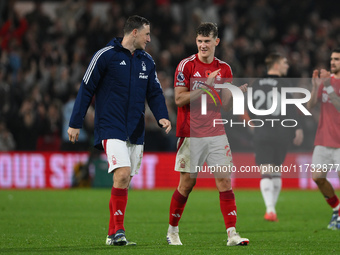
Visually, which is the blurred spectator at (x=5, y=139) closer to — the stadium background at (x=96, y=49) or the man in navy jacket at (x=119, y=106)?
the stadium background at (x=96, y=49)

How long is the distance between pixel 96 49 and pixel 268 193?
10391mm

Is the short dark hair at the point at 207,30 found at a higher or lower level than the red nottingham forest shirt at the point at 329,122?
higher

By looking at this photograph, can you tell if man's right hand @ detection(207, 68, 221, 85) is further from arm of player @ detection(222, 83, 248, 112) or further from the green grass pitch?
the green grass pitch

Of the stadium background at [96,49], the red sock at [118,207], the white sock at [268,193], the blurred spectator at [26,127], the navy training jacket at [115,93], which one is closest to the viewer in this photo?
the red sock at [118,207]

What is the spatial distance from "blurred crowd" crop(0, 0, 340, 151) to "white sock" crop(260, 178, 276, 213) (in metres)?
5.22

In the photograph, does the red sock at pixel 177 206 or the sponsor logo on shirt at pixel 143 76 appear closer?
the sponsor logo on shirt at pixel 143 76

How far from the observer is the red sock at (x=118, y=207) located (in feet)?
25.0

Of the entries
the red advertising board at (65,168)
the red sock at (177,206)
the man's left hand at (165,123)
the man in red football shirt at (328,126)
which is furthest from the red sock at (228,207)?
the red advertising board at (65,168)

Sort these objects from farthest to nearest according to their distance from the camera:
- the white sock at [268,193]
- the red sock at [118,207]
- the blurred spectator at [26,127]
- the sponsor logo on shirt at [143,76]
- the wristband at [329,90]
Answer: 1. the blurred spectator at [26,127]
2. the white sock at [268,193]
3. the wristband at [329,90]
4. the sponsor logo on shirt at [143,76]
5. the red sock at [118,207]

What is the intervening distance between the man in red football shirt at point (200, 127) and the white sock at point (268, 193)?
3.33 m

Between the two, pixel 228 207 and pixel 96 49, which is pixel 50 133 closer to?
pixel 96 49

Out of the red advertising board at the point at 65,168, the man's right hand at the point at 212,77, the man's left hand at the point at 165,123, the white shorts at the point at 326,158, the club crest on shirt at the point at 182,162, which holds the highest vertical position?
the man's right hand at the point at 212,77

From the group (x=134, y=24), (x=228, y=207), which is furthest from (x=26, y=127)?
(x=228, y=207)

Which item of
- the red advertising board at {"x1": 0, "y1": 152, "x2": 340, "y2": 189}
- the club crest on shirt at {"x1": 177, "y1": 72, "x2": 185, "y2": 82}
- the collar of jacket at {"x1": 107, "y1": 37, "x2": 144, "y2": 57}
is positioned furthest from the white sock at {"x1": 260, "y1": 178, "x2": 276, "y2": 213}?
the red advertising board at {"x1": 0, "y1": 152, "x2": 340, "y2": 189}
